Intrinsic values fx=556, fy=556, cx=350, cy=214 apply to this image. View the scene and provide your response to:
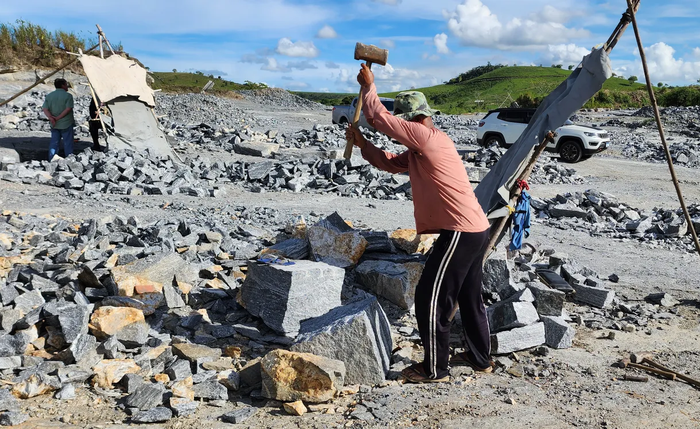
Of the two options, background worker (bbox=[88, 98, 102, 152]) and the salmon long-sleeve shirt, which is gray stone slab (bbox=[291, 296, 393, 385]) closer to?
the salmon long-sleeve shirt

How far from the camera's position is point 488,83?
8269 centimetres

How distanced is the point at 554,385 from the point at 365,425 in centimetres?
143

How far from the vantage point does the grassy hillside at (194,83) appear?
129ft

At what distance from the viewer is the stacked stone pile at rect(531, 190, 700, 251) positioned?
8.63 metres

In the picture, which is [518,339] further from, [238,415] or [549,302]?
[238,415]

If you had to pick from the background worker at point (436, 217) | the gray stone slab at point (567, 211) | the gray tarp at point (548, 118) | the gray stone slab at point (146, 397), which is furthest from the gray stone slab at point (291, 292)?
the gray stone slab at point (567, 211)

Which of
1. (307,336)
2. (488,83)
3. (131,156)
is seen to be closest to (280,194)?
(131,156)

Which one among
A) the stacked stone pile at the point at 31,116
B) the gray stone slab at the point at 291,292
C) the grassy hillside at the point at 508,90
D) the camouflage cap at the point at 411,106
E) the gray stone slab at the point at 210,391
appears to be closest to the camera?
the gray stone slab at the point at 210,391

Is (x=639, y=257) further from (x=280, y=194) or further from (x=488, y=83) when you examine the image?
(x=488, y=83)

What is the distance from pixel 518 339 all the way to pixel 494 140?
14490mm

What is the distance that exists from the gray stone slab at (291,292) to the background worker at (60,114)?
9087mm

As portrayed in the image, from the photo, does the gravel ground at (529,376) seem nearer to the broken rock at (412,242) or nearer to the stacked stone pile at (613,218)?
the stacked stone pile at (613,218)

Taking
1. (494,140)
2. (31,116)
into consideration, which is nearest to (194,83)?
(31,116)

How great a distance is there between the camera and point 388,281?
495 cm
